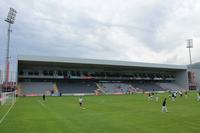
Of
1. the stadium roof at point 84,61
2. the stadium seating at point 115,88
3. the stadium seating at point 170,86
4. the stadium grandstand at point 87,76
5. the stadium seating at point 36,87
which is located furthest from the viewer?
the stadium seating at point 170,86

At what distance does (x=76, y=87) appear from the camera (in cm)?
9319

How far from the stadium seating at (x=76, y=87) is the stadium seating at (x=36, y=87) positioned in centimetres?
408

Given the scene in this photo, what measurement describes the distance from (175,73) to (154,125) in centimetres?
10621

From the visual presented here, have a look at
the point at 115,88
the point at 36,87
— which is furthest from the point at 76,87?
the point at 115,88

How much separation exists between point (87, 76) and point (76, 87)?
8.57 metres

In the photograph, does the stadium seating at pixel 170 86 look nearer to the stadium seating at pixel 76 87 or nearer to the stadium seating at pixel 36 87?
the stadium seating at pixel 76 87

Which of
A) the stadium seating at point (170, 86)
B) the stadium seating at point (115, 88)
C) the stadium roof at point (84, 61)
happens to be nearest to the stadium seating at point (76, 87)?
the stadium seating at point (115, 88)

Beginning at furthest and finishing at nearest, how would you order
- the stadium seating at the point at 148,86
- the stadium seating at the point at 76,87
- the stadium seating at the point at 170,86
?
1. the stadium seating at the point at 170,86
2. the stadium seating at the point at 148,86
3. the stadium seating at the point at 76,87

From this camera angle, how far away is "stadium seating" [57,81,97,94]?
89256 millimetres

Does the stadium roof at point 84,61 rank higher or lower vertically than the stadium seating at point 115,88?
higher

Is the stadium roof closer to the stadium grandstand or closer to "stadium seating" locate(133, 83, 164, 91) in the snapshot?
the stadium grandstand

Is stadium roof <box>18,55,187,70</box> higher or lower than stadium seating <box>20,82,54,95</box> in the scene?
higher

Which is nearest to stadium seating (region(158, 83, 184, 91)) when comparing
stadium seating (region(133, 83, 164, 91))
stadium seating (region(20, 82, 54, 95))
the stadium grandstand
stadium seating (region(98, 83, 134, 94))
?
the stadium grandstand

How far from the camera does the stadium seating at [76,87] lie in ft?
293
